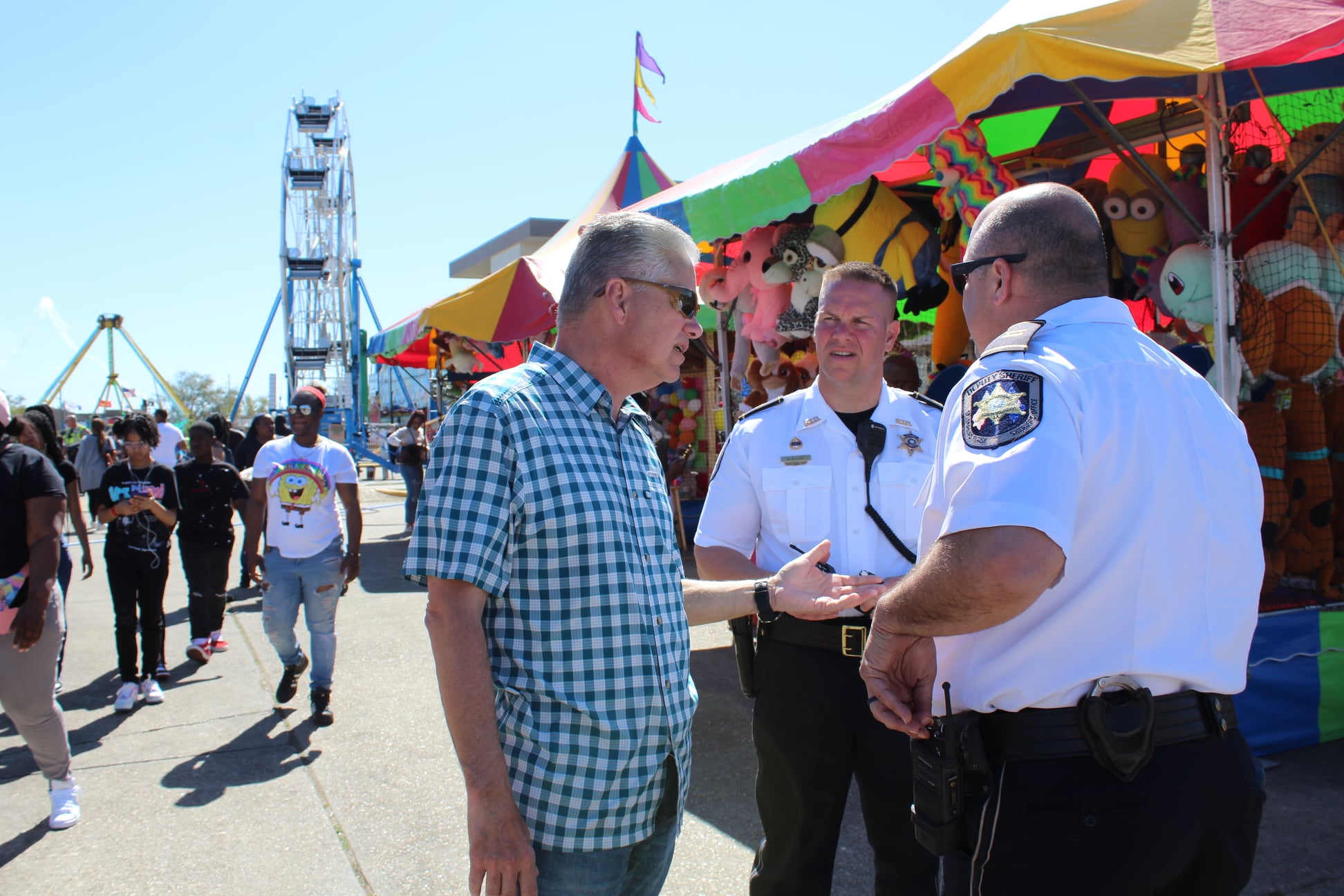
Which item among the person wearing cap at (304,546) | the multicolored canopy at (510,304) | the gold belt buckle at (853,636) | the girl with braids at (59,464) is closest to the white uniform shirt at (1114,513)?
Result: the gold belt buckle at (853,636)

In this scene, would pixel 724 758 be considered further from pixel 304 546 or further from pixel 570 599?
pixel 570 599

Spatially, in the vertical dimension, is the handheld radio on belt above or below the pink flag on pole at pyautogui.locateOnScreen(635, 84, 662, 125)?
below

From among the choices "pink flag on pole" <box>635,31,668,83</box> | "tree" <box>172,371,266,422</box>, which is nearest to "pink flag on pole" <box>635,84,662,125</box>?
"pink flag on pole" <box>635,31,668,83</box>

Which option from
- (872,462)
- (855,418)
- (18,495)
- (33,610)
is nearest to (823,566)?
(872,462)

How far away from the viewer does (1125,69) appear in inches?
121

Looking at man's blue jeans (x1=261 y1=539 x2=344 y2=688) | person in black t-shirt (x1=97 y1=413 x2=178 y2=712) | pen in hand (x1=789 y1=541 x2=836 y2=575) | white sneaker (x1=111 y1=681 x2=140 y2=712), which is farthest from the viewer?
person in black t-shirt (x1=97 y1=413 x2=178 y2=712)

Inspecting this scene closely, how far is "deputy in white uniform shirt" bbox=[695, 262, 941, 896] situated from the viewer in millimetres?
2295

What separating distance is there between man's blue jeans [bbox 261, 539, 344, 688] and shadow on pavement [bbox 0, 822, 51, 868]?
137cm

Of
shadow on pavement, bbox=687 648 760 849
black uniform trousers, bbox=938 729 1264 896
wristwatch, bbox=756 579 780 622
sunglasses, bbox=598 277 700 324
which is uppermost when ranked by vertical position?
sunglasses, bbox=598 277 700 324

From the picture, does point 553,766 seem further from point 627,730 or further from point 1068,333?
point 1068,333

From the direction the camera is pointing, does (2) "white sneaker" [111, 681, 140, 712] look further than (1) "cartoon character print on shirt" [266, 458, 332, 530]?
Yes

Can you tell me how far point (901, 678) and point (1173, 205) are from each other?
3.13 metres

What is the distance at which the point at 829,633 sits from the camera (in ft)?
7.63

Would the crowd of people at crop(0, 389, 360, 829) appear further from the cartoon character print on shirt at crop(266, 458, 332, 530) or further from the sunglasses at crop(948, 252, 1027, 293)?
the sunglasses at crop(948, 252, 1027, 293)
